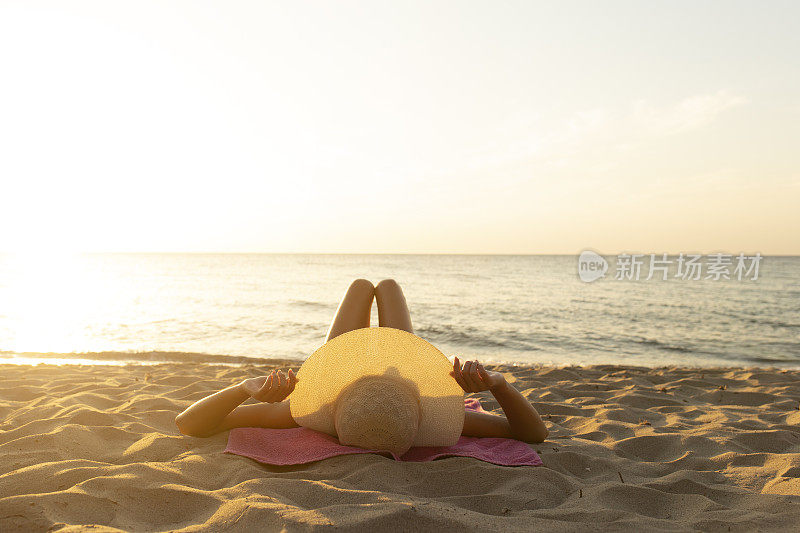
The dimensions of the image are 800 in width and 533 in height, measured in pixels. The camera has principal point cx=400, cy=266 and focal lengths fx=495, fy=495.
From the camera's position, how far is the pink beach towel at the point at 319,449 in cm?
304

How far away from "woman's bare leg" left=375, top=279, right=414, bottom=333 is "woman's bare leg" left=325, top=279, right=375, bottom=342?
11cm

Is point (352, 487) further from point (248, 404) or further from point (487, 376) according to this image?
point (248, 404)

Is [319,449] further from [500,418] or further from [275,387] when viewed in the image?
[500,418]

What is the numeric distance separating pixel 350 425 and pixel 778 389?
5324 millimetres

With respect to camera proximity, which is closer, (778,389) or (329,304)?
(778,389)

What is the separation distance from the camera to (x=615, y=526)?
2178 millimetres

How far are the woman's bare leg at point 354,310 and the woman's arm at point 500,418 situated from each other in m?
1.15

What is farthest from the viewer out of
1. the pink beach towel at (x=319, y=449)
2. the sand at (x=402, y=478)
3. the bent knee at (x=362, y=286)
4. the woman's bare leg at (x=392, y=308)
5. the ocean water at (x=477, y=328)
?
the ocean water at (x=477, y=328)

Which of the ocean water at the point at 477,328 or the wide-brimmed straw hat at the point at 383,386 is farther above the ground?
the wide-brimmed straw hat at the point at 383,386

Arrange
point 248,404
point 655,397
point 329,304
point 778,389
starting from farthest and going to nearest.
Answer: point 329,304, point 778,389, point 655,397, point 248,404

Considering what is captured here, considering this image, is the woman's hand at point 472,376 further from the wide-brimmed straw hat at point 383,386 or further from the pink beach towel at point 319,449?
the pink beach towel at point 319,449

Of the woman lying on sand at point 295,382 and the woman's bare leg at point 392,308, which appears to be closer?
the woman lying on sand at point 295,382

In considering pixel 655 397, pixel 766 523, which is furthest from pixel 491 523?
pixel 655 397

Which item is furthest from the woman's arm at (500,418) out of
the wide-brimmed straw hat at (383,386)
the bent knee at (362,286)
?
the bent knee at (362,286)
